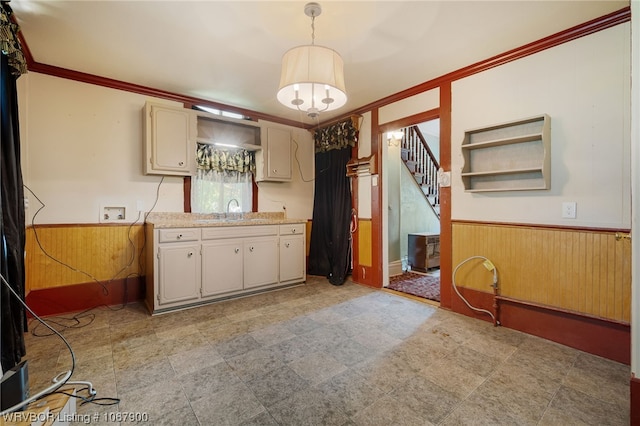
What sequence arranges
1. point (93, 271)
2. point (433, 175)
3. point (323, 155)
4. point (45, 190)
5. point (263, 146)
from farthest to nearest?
point (433, 175), point (323, 155), point (263, 146), point (93, 271), point (45, 190)

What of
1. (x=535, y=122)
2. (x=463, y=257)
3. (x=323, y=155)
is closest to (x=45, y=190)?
(x=323, y=155)

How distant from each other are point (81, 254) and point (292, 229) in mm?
2382

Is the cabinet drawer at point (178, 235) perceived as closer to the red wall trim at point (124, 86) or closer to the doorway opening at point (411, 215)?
the red wall trim at point (124, 86)

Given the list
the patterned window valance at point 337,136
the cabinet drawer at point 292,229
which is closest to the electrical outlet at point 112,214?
the cabinet drawer at point 292,229

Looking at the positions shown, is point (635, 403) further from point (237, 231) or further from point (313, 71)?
point (237, 231)

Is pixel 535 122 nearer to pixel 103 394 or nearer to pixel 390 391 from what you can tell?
pixel 390 391

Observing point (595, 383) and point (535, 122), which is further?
point (535, 122)

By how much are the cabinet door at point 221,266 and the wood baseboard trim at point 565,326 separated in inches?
102

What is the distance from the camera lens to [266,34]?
228 cm

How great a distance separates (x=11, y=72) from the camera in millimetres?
2010

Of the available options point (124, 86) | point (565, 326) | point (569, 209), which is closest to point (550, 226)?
point (569, 209)

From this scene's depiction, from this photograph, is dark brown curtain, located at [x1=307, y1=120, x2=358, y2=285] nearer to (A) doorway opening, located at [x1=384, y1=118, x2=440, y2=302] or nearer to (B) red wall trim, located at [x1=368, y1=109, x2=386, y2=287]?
(B) red wall trim, located at [x1=368, y1=109, x2=386, y2=287]

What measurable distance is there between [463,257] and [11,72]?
4153mm

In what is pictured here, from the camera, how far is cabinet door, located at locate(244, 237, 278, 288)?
3.43 m
